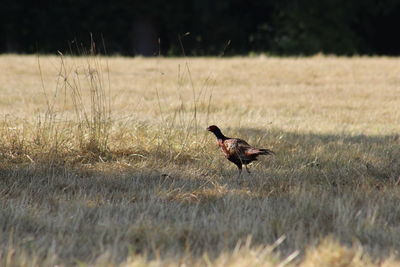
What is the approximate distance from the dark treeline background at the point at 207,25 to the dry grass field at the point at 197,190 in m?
21.0

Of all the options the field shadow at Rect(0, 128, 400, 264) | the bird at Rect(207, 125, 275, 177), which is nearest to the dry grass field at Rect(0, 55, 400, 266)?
the field shadow at Rect(0, 128, 400, 264)

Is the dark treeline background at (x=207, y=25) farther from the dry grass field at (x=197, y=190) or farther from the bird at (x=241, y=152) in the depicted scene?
the bird at (x=241, y=152)

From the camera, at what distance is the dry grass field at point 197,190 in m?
4.98

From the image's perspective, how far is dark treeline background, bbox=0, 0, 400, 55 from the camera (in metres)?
34.3

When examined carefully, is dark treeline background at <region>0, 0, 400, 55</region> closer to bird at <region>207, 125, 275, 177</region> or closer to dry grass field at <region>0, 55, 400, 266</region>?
dry grass field at <region>0, 55, 400, 266</region>

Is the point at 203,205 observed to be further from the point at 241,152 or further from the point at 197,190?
the point at 241,152

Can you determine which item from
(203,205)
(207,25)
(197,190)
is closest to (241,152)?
(197,190)

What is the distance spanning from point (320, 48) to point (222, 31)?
5.22 metres

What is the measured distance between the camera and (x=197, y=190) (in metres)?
7.02

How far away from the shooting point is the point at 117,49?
3744 centimetres

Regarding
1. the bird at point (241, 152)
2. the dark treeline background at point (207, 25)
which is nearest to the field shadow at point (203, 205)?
the bird at point (241, 152)

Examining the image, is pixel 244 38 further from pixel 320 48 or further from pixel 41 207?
pixel 41 207

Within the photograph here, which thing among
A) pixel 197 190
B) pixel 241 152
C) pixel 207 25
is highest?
pixel 241 152

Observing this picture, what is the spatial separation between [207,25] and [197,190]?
30.6m
